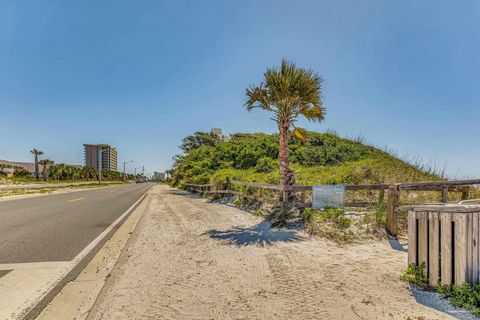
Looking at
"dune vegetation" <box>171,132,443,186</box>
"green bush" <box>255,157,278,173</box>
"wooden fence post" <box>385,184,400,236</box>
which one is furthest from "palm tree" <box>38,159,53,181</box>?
"wooden fence post" <box>385,184,400,236</box>

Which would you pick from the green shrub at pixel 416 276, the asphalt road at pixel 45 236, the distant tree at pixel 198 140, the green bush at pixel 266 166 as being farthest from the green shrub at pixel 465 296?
the distant tree at pixel 198 140

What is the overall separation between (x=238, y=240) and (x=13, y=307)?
4426 mm

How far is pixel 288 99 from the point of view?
31.7 ft

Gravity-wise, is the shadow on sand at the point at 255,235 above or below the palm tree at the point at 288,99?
below

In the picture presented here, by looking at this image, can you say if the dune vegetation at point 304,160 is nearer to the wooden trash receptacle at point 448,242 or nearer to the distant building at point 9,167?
the wooden trash receptacle at point 448,242

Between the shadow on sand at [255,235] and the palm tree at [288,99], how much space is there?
1699mm

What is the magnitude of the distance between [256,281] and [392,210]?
451 cm

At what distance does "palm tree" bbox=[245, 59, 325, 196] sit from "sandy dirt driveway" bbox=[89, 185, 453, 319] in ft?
11.2

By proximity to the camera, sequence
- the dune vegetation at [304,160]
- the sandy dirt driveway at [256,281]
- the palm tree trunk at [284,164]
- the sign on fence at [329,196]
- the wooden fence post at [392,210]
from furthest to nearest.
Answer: the dune vegetation at [304,160] < the palm tree trunk at [284,164] < the sign on fence at [329,196] < the wooden fence post at [392,210] < the sandy dirt driveway at [256,281]

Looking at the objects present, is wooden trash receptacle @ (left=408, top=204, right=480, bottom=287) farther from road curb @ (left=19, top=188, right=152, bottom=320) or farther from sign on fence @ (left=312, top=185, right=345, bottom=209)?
road curb @ (left=19, top=188, right=152, bottom=320)

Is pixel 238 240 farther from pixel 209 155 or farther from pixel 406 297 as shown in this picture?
pixel 209 155

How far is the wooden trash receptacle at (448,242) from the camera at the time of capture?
3.55 meters

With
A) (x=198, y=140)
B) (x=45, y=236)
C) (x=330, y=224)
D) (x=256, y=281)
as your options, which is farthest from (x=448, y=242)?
(x=198, y=140)

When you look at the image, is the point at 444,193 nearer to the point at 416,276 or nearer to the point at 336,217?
the point at 336,217
